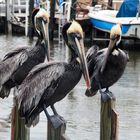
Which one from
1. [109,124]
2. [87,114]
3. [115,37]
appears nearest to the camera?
[109,124]

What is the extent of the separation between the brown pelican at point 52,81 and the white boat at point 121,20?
59.6 ft

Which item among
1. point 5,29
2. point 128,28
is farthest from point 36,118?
point 5,29

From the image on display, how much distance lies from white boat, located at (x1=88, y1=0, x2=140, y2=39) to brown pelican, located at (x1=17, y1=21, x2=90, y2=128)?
59.6 ft

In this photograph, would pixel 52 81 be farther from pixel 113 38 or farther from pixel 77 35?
pixel 113 38

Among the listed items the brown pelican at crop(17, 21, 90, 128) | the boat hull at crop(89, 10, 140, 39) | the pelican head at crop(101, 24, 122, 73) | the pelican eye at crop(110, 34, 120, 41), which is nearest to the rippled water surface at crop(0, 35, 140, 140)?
the pelican head at crop(101, 24, 122, 73)

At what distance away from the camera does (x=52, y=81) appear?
630cm

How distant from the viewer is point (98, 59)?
28.7ft

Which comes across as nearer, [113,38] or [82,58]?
[82,58]

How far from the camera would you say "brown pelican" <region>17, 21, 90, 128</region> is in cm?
625

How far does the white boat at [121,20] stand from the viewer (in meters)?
25.2

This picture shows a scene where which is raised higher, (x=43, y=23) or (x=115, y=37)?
(x=43, y=23)

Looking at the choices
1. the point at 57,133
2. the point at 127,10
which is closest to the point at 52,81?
the point at 57,133

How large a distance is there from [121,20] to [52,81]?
1986 centimetres

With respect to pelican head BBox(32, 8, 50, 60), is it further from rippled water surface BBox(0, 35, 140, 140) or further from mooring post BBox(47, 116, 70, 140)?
mooring post BBox(47, 116, 70, 140)
